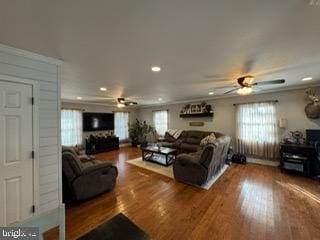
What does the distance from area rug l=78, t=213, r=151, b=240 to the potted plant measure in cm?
747

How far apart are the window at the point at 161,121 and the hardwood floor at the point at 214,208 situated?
15.3ft

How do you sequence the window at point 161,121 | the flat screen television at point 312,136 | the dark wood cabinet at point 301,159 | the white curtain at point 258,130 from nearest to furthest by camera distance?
1. the dark wood cabinet at point 301,159
2. the flat screen television at point 312,136
3. the white curtain at point 258,130
4. the window at point 161,121

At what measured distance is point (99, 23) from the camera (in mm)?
1519

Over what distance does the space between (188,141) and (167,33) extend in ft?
18.2

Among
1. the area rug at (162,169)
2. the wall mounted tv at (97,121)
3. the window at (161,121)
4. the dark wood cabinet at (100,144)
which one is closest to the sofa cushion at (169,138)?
the window at (161,121)

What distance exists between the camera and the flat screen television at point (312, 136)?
421 cm

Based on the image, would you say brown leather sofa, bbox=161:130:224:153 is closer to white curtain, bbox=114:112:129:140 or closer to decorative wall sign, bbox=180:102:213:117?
decorative wall sign, bbox=180:102:213:117

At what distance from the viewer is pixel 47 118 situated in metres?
2.34

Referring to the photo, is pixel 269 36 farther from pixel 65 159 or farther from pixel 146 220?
pixel 65 159

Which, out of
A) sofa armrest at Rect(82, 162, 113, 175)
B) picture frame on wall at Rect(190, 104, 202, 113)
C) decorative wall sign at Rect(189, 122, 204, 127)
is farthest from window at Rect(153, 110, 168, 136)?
sofa armrest at Rect(82, 162, 113, 175)

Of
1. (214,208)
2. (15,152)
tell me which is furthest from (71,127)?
(214,208)

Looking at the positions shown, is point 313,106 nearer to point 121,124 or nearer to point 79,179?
point 79,179

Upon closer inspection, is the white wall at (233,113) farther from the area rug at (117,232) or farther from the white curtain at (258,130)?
the area rug at (117,232)

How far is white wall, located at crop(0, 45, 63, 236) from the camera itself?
2.16m
